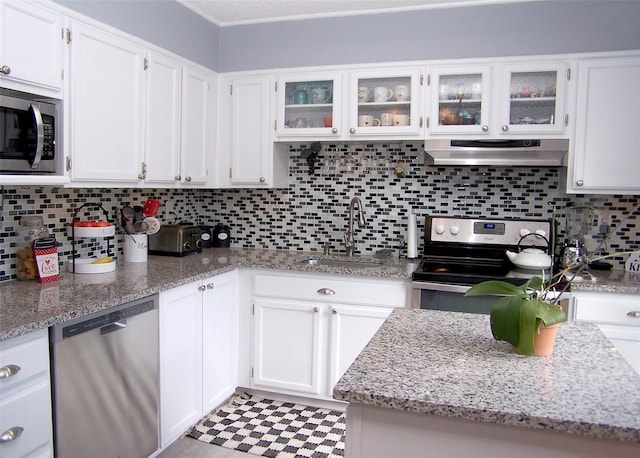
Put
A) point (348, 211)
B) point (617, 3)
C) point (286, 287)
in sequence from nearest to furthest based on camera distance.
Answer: point (617, 3) < point (286, 287) < point (348, 211)

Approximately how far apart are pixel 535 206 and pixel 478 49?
1.05 metres

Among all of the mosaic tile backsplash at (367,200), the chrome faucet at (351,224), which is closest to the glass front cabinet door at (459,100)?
the mosaic tile backsplash at (367,200)

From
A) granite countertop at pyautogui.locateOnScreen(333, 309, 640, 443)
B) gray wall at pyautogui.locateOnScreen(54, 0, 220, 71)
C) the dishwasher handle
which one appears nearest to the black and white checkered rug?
the dishwasher handle

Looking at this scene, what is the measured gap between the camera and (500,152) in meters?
3.01

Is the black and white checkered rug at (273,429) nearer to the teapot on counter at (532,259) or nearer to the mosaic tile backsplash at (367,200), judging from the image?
the mosaic tile backsplash at (367,200)

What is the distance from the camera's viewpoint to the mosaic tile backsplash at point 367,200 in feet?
10.2

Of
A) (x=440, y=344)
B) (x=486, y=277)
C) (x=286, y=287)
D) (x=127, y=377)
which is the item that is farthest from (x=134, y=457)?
(x=486, y=277)

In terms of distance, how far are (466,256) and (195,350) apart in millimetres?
1737

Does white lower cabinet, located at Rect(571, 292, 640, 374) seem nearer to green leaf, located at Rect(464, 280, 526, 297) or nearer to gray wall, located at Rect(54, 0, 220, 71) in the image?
green leaf, located at Rect(464, 280, 526, 297)

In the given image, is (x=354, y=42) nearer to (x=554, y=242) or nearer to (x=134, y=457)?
(x=554, y=242)

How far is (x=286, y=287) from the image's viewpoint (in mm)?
3074

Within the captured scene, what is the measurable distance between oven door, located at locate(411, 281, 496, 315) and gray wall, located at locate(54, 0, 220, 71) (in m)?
2.02

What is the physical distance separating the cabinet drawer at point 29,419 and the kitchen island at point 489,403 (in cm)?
108

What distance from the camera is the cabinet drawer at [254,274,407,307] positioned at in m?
2.89
